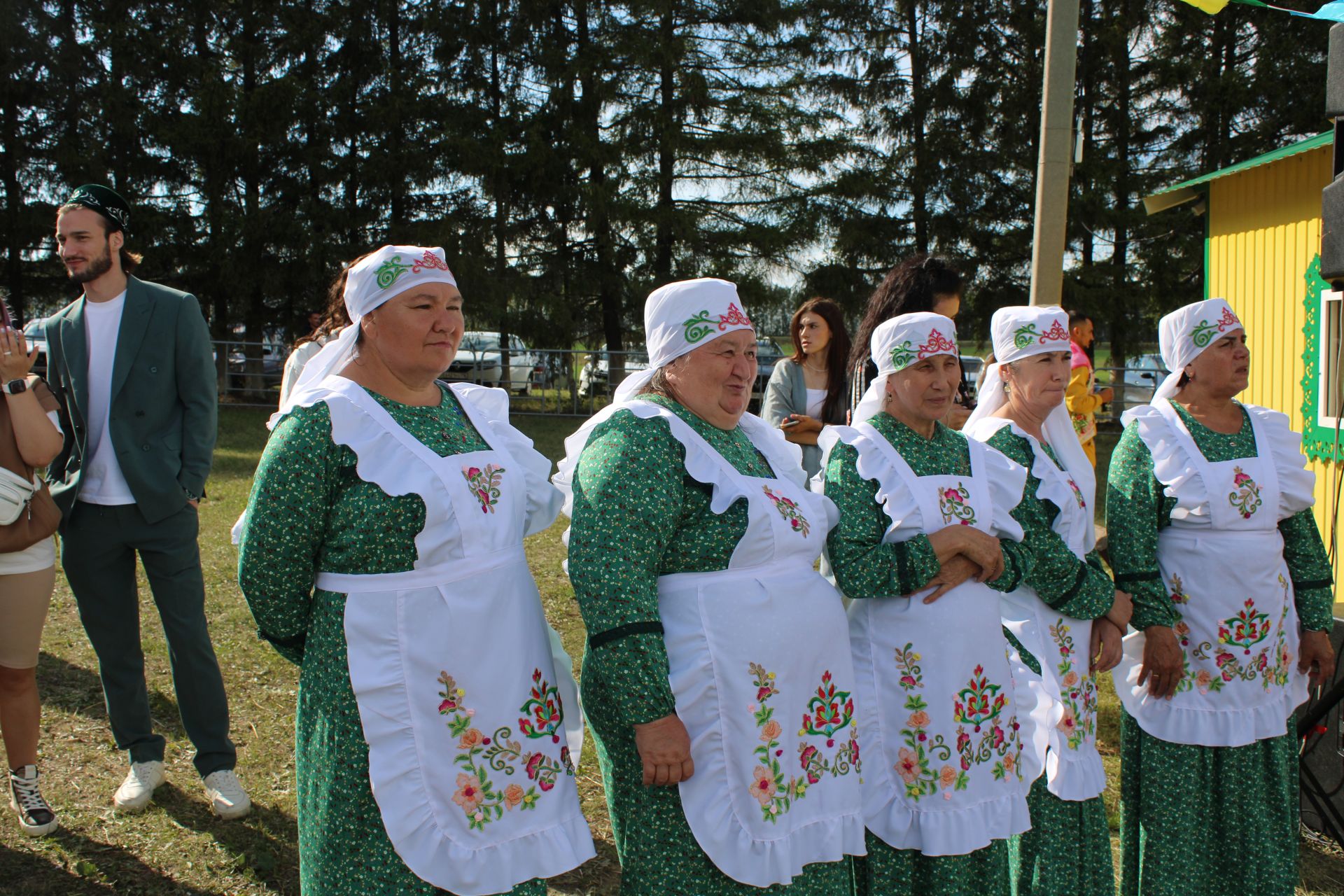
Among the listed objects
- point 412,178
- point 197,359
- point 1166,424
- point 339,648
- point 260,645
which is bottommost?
point 260,645

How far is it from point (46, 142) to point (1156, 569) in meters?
24.7

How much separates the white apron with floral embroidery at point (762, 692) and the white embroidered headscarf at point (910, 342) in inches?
21.9

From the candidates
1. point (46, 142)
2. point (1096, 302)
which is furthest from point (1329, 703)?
point (46, 142)

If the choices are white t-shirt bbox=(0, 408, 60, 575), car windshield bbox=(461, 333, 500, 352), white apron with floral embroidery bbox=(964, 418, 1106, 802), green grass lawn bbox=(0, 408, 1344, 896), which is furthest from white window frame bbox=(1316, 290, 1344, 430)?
car windshield bbox=(461, 333, 500, 352)

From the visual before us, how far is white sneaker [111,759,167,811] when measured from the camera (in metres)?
3.75

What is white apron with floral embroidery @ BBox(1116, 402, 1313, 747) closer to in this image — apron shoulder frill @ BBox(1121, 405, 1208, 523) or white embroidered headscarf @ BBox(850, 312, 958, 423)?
apron shoulder frill @ BBox(1121, 405, 1208, 523)

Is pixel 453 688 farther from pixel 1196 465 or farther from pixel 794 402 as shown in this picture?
pixel 794 402

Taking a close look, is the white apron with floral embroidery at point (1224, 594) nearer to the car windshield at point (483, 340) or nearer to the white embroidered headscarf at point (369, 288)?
the white embroidered headscarf at point (369, 288)

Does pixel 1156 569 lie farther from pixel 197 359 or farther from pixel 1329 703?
pixel 197 359

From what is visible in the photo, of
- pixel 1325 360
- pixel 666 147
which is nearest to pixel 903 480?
pixel 1325 360

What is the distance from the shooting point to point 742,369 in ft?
8.41

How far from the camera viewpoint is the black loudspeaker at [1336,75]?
122 inches

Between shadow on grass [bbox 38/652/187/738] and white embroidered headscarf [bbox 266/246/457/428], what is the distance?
8.93 ft

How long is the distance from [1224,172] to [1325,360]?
5.71ft
